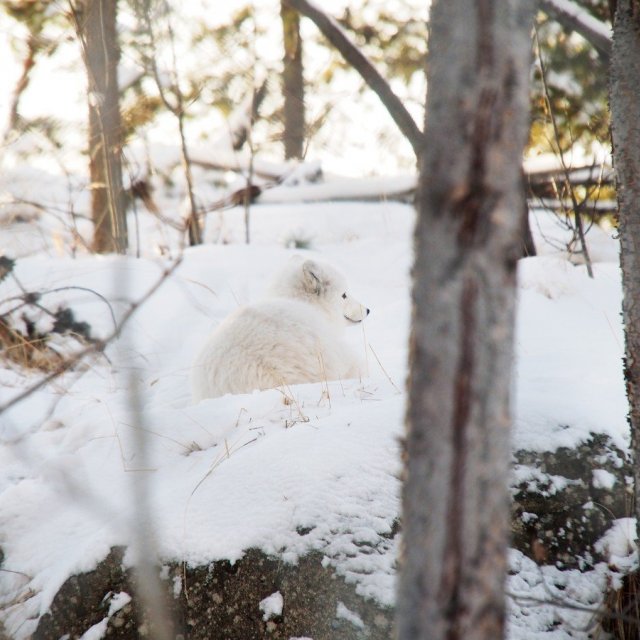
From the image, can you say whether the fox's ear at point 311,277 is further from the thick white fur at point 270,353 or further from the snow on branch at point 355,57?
the snow on branch at point 355,57

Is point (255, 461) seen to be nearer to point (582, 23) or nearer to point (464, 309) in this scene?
point (464, 309)

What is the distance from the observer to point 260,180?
31.2ft

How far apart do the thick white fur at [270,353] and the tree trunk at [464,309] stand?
2645 millimetres

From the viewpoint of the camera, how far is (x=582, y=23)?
4020 millimetres

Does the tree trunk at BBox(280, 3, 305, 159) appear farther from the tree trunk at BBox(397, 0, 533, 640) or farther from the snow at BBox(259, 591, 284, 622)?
the tree trunk at BBox(397, 0, 533, 640)

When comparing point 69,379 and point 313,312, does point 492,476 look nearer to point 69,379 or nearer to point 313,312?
point 313,312

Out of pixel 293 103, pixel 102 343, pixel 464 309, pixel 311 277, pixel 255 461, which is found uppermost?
pixel 293 103

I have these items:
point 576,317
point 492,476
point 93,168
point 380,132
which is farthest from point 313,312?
point 93,168

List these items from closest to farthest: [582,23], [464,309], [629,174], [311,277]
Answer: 1. [464,309]
2. [629,174]
3. [582,23]
4. [311,277]

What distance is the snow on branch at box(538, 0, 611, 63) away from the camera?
156 inches

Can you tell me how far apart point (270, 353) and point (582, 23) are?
2.85 m

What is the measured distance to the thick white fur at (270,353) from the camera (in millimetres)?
3611

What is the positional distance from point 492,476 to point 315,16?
15.6ft

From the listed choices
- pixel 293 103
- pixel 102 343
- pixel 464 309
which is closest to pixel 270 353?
pixel 102 343
